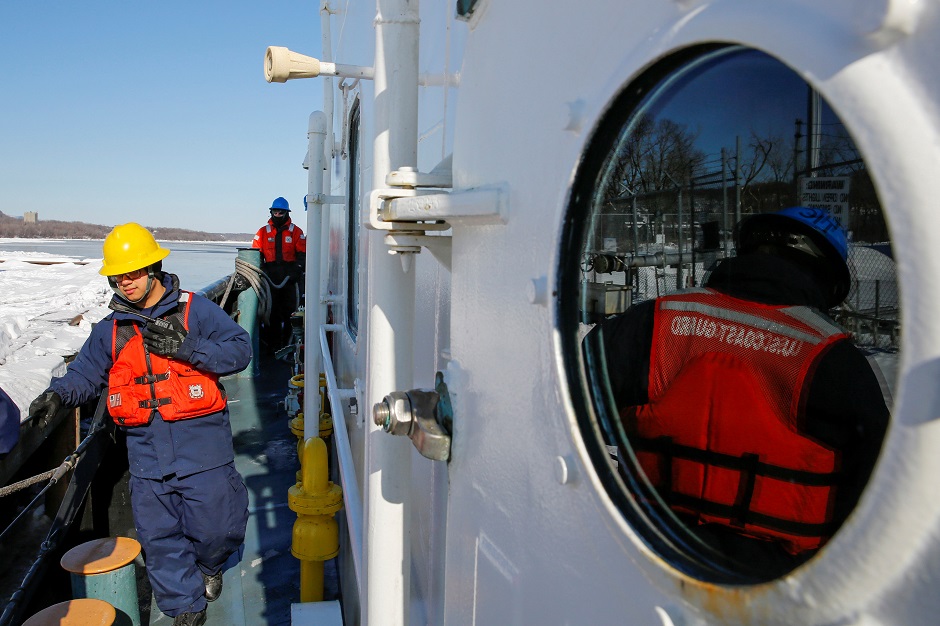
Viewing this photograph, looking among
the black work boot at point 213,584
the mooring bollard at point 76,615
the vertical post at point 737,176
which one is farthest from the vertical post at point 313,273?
the vertical post at point 737,176

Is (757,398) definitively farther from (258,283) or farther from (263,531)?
(258,283)

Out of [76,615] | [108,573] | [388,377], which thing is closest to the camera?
[388,377]

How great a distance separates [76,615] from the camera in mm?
2707

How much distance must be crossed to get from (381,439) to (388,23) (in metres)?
0.88

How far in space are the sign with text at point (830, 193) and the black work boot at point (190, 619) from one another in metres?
3.82

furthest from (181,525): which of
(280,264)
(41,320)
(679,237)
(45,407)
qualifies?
(280,264)

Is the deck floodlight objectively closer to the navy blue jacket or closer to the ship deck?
the navy blue jacket

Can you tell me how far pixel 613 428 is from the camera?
0.82 m

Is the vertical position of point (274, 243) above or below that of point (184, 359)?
above

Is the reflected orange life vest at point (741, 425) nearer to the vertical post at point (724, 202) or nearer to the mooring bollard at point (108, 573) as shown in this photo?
the vertical post at point (724, 202)

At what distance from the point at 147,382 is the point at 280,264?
705 centimetres

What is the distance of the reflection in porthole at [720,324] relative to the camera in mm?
693

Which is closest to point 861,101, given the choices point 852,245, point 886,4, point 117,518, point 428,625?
point 886,4

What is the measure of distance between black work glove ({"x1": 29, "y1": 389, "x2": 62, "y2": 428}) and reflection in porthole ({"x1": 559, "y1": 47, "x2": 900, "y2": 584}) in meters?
3.21
